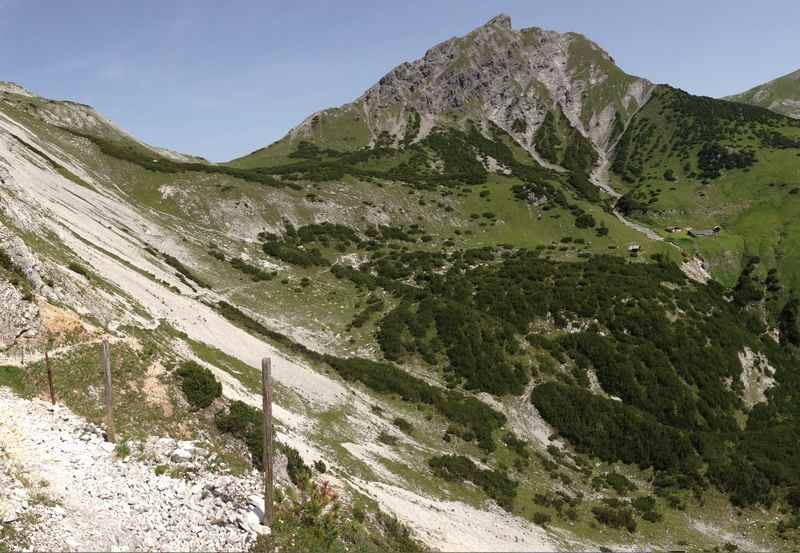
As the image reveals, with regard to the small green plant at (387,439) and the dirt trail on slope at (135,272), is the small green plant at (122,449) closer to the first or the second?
the dirt trail on slope at (135,272)

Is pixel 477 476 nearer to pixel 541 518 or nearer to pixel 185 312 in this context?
pixel 541 518

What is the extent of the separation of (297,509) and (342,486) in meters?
5.14

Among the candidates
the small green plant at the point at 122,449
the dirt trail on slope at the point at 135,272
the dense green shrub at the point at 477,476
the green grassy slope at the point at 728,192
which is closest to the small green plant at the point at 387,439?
the dense green shrub at the point at 477,476

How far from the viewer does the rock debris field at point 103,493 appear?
1300cm

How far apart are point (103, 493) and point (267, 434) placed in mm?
5364

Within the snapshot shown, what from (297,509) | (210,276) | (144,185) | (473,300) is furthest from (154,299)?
(144,185)

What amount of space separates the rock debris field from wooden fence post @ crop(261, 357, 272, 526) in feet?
1.72

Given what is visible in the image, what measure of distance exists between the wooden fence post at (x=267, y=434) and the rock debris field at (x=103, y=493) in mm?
523

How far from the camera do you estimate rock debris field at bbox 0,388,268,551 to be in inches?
512

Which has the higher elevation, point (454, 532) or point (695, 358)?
point (695, 358)

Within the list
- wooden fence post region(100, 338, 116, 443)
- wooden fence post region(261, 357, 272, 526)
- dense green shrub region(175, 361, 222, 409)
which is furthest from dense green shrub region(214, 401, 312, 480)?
wooden fence post region(100, 338, 116, 443)

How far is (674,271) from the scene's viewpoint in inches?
2896

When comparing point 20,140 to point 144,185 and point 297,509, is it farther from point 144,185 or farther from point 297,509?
point 297,509

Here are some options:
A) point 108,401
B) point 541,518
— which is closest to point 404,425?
point 541,518
